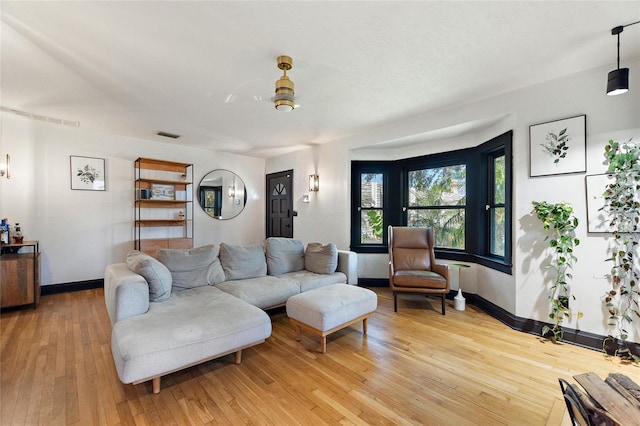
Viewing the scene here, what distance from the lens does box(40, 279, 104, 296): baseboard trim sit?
→ 403cm

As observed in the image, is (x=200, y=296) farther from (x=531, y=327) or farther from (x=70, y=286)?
(x=531, y=327)

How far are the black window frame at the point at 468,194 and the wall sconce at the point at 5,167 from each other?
486 cm

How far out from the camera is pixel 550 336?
2701mm

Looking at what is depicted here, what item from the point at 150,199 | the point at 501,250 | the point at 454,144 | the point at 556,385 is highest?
the point at 454,144

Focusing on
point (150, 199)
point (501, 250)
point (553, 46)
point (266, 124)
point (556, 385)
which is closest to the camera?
point (556, 385)

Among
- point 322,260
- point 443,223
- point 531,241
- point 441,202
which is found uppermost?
point 441,202

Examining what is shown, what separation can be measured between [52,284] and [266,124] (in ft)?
13.0

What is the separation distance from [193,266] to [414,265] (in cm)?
286

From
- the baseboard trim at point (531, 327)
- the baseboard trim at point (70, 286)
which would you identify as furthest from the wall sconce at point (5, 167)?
the baseboard trim at point (531, 327)

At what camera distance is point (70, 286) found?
4.20 m

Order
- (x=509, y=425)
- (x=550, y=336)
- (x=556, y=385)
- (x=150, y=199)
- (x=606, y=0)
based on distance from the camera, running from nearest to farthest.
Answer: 1. (x=509, y=425)
2. (x=606, y=0)
3. (x=556, y=385)
4. (x=550, y=336)
5. (x=150, y=199)

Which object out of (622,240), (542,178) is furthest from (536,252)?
(542,178)

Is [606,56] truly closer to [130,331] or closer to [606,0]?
[606,0]

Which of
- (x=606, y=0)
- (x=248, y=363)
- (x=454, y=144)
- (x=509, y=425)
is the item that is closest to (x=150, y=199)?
(x=248, y=363)
